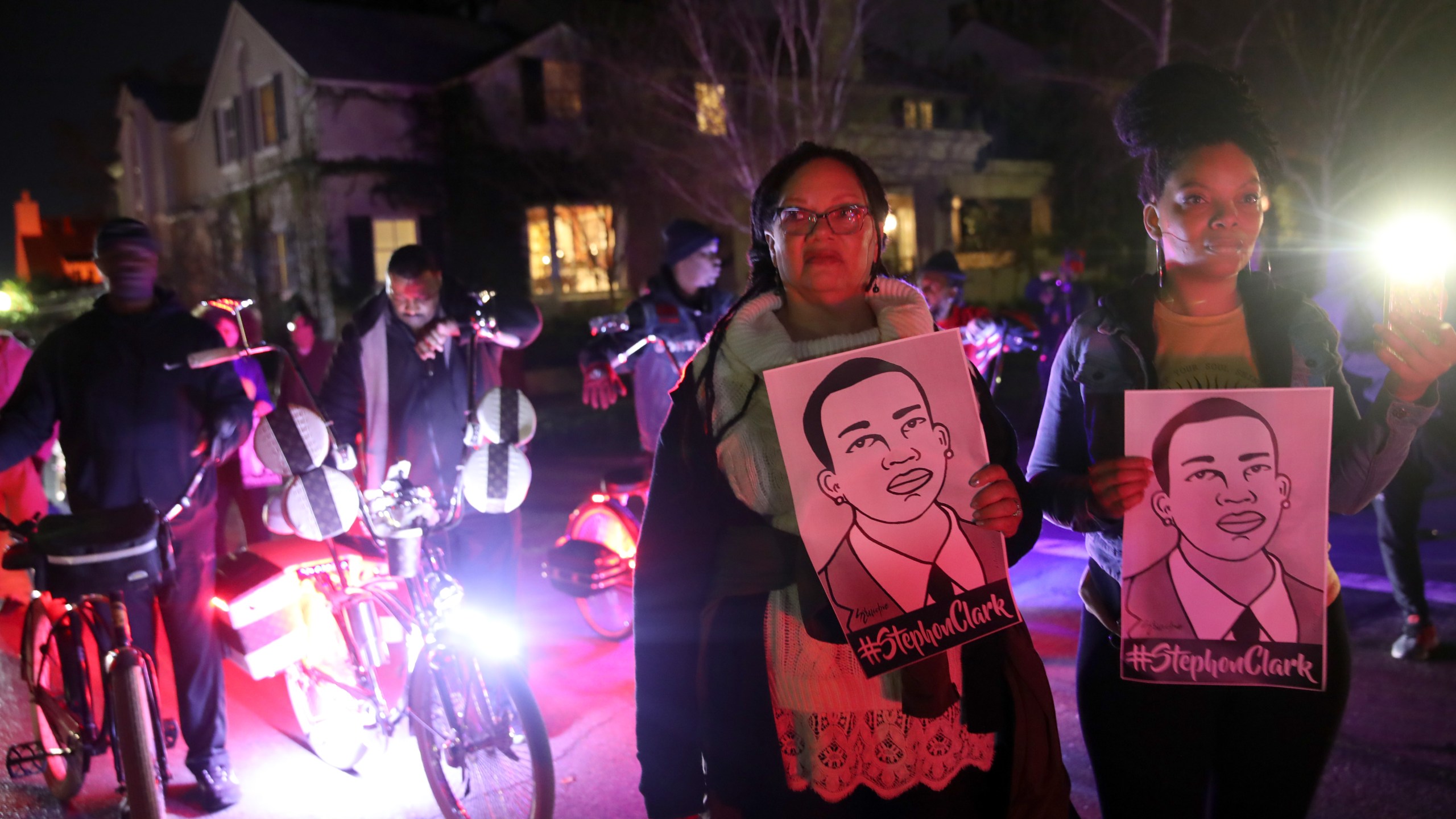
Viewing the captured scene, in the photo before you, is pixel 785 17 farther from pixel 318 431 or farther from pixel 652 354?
pixel 318 431

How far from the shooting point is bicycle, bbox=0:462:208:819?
3.41 metres

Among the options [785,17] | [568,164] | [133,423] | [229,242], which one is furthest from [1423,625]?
[229,242]

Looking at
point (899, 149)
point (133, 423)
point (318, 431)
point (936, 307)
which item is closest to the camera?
point (318, 431)

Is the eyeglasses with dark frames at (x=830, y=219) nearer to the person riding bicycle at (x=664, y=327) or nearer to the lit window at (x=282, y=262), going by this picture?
the person riding bicycle at (x=664, y=327)

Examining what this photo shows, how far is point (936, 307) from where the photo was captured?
24.3 feet

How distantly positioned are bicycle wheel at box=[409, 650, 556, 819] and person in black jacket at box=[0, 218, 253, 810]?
1.16m

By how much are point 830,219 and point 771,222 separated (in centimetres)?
15

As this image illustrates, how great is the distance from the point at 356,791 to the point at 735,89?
13.2 m

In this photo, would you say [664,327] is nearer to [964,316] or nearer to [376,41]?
[964,316]

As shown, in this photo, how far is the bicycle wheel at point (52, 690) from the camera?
3.80 m

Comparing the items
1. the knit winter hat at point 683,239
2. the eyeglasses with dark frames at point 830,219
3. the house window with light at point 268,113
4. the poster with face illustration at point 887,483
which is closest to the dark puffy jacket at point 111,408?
the knit winter hat at point 683,239

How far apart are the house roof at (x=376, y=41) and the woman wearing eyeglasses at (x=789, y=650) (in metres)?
22.7

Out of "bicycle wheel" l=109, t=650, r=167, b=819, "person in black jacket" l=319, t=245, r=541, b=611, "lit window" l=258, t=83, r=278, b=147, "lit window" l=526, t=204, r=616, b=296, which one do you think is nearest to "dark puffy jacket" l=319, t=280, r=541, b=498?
"person in black jacket" l=319, t=245, r=541, b=611

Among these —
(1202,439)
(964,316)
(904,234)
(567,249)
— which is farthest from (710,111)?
(1202,439)
